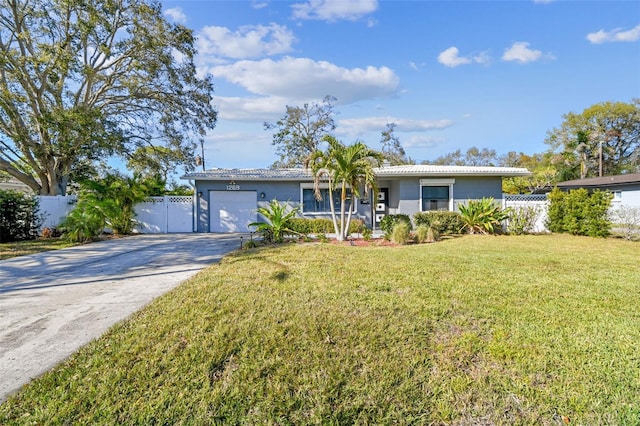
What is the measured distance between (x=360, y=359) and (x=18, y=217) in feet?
47.7

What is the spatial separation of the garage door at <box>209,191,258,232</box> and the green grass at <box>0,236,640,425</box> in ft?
32.7

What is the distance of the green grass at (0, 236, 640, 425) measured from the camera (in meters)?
2.30

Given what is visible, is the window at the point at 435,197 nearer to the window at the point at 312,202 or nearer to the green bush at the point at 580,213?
the window at the point at 312,202

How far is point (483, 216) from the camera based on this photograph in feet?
40.4

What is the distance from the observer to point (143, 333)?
337 centimetres

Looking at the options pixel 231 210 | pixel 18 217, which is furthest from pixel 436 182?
pixel 18 217

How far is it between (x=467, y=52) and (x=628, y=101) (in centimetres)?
3054

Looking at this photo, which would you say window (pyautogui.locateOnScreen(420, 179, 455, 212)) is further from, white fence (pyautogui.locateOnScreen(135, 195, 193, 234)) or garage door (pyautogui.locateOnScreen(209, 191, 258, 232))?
white fence (pyautogui.locateOnScreen(135, 195, 193, 234))

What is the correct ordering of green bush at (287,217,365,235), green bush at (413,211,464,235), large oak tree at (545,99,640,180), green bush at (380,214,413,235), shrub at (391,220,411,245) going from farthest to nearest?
large oak tree at (545,99,640,180)
green bush at (287,217,365,235)
green bush at (413,211,464,235)
green bush at (380,214,413,235)
shrub at (391,220,411,245)

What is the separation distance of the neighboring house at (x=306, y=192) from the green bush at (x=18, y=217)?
19.0 feet

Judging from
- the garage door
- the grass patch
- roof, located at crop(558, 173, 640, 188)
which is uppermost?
roof, located at crop(558, 173, 640, 188)

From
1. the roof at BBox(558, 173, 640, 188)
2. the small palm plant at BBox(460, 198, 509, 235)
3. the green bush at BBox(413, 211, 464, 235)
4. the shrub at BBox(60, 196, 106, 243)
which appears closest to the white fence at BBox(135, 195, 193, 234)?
the shrub at BBox(60, 196, 106, 243)

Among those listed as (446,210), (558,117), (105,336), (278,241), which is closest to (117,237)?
(278,241)

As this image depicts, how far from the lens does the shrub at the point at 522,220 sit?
41.3 ft
